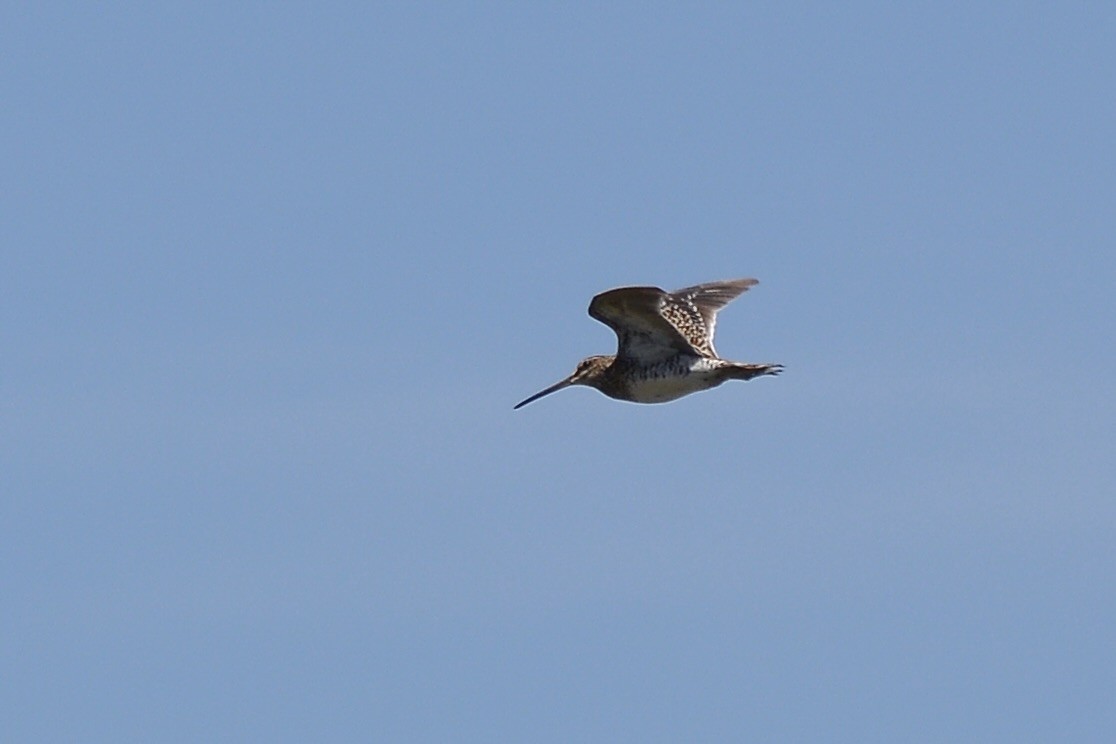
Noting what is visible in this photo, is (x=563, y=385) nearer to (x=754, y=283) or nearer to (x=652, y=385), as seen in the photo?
(x=652, y=385)

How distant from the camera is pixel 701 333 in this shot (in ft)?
93.1

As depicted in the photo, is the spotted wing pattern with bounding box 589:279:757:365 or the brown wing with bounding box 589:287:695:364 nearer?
the brown wing with bounding box 589:287:695:364

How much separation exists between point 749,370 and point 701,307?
3.65 m

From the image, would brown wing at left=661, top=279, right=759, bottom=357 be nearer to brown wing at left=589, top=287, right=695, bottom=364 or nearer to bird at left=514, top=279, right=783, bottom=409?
bird at left=514, top=279, right=783, bottom=409

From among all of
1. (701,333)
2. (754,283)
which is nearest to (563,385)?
(701,333)

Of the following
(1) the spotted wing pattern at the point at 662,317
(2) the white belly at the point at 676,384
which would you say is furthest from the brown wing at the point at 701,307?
(2) the white belly at the point at 676,384

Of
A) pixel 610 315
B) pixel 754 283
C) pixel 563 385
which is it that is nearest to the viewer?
pixel 610 315

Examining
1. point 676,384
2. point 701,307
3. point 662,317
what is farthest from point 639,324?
point 701,307

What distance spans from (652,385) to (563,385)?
2.01m

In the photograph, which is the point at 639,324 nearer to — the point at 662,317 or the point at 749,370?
the point at 662,317

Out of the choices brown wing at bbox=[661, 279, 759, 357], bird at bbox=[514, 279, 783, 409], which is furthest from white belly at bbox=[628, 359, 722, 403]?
brown wing at bbox=[661, 279, 759, 357]

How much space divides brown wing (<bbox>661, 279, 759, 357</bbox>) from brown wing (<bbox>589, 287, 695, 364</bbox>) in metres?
0.90

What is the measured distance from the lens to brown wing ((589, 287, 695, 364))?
23.7 metres

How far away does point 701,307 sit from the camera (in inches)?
1148
